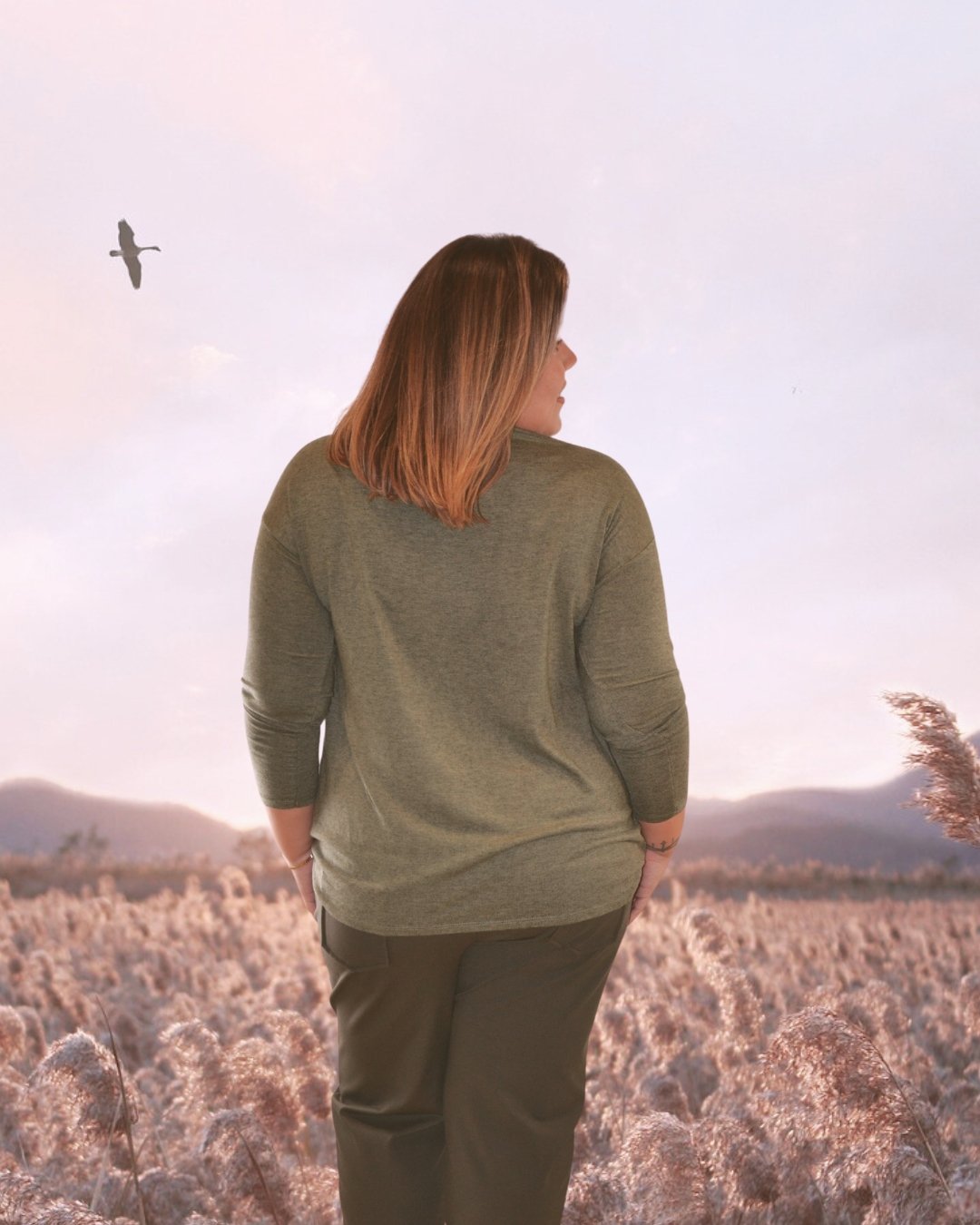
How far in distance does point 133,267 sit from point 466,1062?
8.43 feet

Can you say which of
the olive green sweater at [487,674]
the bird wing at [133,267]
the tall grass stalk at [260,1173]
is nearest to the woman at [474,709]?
the olive green sweater at [487,674]

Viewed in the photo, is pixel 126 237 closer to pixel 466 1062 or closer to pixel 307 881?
pixel 307 881

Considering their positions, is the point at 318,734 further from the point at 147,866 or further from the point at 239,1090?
the point at 147,866

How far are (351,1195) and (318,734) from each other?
0.58 meters

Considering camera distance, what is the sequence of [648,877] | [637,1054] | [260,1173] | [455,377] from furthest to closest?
[637,1054]
[260,1173]
[648,877]
[455,377]

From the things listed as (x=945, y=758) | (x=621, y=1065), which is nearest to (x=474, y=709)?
(x=945, y=758)

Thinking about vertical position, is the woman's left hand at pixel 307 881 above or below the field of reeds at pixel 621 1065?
above

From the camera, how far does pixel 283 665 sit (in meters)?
1.19

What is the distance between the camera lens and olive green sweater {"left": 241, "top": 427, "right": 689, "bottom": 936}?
1.08 metres

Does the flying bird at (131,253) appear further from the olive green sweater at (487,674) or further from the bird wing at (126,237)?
the olive green sweater at (487,674)

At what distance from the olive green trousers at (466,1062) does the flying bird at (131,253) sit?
2.35 metres

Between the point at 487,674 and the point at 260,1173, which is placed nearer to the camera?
the point at 487,674

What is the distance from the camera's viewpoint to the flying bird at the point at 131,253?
9.36 feet

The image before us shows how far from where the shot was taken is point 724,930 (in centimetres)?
209
